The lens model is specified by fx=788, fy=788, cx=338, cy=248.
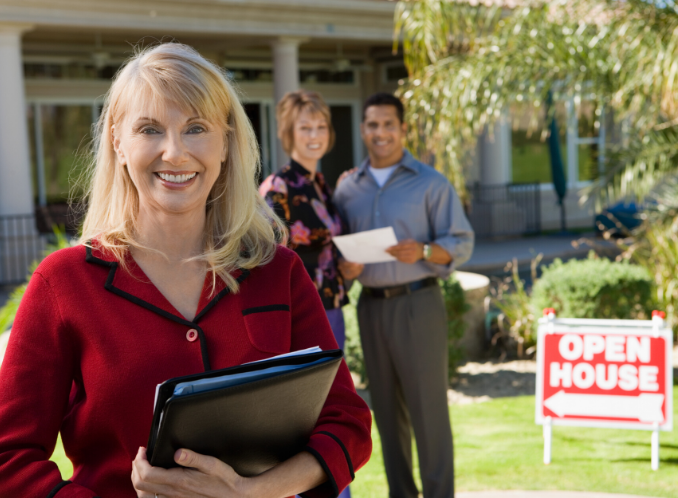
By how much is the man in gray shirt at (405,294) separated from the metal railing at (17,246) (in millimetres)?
8726

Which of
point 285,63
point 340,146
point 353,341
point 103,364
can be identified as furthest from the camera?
point 340,146

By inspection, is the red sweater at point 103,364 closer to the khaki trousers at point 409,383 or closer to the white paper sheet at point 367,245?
the white paper sheet at point 367,245

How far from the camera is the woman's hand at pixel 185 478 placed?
150 cm

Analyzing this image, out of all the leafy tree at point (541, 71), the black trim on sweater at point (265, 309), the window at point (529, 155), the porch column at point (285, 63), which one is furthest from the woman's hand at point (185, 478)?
the window at point (529, 155)

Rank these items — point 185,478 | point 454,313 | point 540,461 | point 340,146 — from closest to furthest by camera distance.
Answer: point 185,478
point 540,461
point 454,313
point 340,146

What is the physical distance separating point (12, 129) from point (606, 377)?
378 inches

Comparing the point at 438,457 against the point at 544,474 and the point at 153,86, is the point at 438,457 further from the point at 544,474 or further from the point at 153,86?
the point at 153,86

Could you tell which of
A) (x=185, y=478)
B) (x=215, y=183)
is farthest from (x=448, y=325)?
(x=185, y=478)

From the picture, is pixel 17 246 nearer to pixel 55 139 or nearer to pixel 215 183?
pixel 55 139

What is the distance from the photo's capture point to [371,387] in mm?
4324

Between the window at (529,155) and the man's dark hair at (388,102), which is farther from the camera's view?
the window at (529,155)

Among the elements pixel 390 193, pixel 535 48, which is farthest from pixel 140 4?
pixel 390 193

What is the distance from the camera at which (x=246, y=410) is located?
1547 millimetres

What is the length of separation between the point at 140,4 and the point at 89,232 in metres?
11.1
